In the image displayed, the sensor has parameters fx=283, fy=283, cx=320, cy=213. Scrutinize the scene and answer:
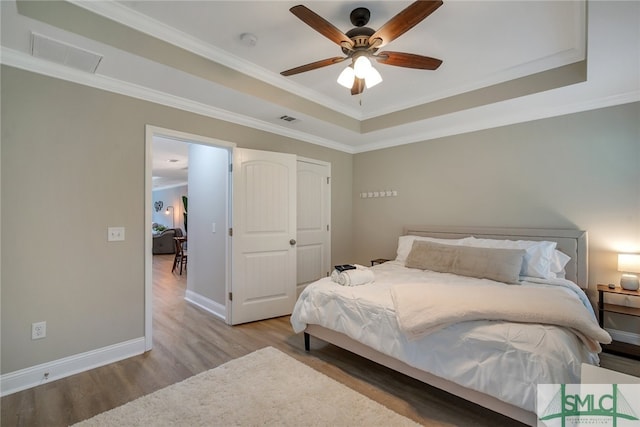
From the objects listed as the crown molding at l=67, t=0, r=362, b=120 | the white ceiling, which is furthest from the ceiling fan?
the crown molding at l=67, t=0, r=362, b=120

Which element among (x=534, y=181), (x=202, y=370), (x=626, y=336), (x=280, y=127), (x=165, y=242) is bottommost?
(x=202, y=370)

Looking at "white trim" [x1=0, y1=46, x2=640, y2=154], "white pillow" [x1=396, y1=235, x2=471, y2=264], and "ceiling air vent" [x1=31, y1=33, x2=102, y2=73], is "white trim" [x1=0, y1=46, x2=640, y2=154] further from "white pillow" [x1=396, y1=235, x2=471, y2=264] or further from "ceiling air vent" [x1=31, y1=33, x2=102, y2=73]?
"white pillow" [x1=396, y1=235, x2=471, y2=264]

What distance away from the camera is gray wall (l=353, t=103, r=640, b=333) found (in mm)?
2809

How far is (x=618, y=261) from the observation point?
268cm

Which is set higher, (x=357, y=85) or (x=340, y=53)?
(x=340, y=53)

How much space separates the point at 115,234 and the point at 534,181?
443 centimetres

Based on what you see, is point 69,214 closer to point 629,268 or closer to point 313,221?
point 313,221

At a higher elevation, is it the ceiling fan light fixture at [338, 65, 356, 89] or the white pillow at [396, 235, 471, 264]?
the ceiling fan light fixture at [338, 65, 356, 89]

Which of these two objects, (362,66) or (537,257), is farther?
(537,257)

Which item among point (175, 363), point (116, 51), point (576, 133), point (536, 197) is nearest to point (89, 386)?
point (175, 363)

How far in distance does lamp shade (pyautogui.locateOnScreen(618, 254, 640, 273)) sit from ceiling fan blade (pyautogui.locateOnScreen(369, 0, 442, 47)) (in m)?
2.88

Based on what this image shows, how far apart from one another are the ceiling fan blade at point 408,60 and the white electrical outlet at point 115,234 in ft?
8.71

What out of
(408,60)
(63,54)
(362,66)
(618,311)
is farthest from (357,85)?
(618,311)

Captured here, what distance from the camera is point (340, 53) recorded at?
8.57ft
